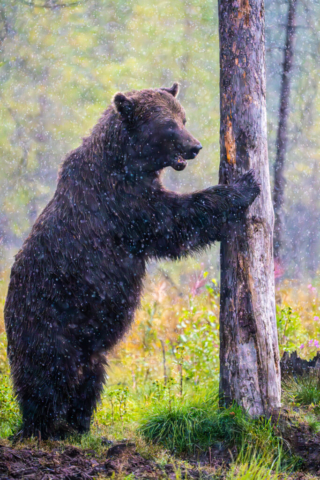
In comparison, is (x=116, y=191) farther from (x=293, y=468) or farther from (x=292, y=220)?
(x=292, y=220)

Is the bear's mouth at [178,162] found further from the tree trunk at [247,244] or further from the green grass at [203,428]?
the green grass at [203,428]

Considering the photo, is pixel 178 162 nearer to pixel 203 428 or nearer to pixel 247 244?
pixel 247 244

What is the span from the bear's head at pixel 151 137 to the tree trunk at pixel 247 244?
445mm

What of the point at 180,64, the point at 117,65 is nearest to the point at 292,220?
the point at 180,64

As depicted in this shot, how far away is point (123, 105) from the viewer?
408 centimetres

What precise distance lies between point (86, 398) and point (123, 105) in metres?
2.68

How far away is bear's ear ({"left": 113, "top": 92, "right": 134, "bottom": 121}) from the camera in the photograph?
13.2 ft

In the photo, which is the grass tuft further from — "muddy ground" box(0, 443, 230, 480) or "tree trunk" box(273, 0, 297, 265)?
"tree trunk" box(273, 0, 297, 265)

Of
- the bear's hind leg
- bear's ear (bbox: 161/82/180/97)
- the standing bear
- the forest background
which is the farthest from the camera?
the forest background

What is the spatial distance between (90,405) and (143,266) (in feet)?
4.54

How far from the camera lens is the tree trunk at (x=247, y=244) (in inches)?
145

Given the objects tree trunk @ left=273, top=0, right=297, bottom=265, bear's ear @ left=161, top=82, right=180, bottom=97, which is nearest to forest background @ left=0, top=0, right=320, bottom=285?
tree trunk @ left=273, top=0, right=297, bottom=265

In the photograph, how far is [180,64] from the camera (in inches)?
378

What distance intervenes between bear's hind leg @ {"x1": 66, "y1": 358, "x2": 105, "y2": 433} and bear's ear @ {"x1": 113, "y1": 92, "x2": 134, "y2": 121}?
2.26 metres
